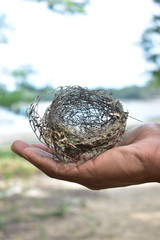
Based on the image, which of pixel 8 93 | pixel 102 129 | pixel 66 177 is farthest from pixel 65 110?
pixel 8 93

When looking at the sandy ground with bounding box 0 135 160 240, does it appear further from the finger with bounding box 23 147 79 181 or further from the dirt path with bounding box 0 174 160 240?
the finger with bounding box 23 147 79 181

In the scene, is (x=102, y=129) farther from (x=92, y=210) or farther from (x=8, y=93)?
(x=8, y=93)

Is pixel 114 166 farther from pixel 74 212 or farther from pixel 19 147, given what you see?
pixel 74 212

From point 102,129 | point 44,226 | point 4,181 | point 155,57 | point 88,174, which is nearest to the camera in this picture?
point 88,174

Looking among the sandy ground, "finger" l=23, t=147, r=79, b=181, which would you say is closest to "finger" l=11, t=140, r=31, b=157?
"finger" l=23, t=147, r=79, b=181

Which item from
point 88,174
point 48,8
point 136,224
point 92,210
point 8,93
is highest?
point 48,8

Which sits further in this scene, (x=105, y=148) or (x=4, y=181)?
(x=4, y=181)
